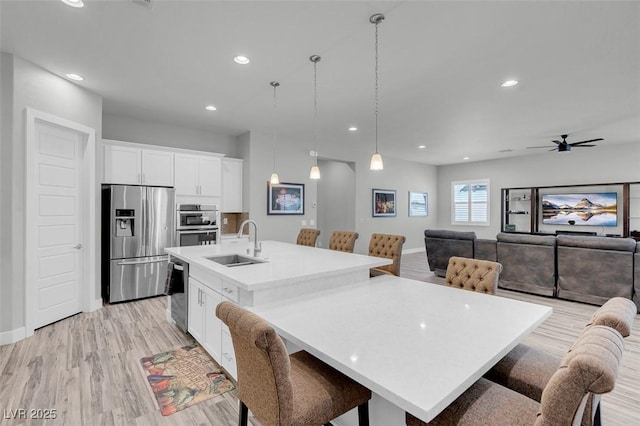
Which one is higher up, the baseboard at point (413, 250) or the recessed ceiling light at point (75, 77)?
the recessed ceiling light at point (75, 77)

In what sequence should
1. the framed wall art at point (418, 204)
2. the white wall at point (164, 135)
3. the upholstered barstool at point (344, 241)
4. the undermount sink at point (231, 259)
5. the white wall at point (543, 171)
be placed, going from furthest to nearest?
the framed wall art at point (418, 204)
the white wall at point (543, 171)
the white wall at point (164, 135)
the upholstered barstool at point (344, 241)
the undermount sink at point (231, 259)

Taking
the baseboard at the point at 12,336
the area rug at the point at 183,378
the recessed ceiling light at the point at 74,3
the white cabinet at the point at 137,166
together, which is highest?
the recessed ceiling light at the point at 74,3

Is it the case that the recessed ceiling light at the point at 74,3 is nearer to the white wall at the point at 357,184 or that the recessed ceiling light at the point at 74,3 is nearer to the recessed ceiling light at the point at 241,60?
the recessed ceiling light at the point at 241,60

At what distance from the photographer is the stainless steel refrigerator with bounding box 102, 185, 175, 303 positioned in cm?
438

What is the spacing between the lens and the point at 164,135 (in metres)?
5.51

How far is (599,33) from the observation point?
262 cm

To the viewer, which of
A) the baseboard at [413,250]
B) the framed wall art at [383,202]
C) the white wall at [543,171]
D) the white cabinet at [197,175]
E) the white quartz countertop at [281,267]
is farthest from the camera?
the baseboard at [413,250]

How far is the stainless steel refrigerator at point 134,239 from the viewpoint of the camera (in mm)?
4375

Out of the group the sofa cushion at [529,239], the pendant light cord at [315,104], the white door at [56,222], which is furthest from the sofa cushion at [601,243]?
the white door at [56,222]

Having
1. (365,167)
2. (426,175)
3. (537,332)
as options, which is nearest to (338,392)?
(537,332)

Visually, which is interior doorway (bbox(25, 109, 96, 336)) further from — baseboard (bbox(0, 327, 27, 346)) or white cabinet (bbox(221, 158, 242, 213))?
white cabinet (bbox(221, 158, 242, 213))

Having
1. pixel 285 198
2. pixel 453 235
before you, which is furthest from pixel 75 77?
pixel 453 235

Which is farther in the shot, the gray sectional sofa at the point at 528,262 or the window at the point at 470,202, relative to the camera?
the window at the point at 470,202

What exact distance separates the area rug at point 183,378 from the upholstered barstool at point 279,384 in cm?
98
